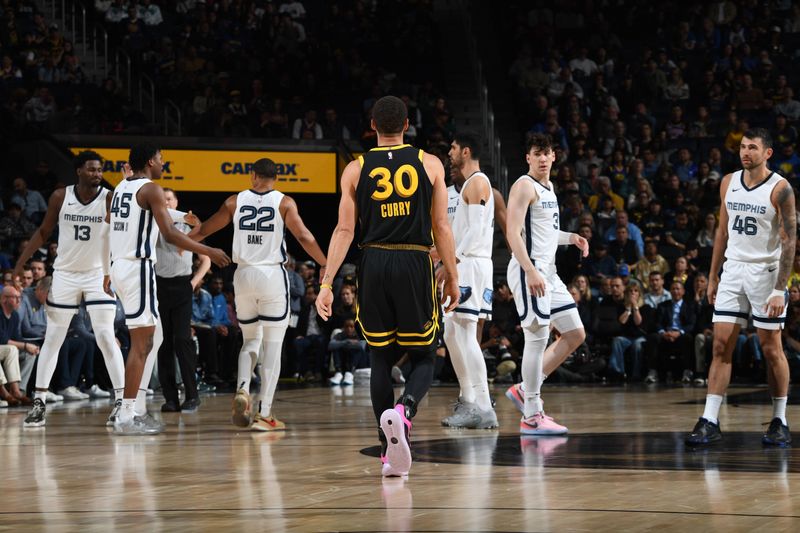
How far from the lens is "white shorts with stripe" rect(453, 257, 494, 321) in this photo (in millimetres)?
8105

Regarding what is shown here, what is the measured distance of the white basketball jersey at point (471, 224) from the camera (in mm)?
8273

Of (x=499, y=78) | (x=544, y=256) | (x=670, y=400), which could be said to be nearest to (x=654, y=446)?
(x=544, y=256)

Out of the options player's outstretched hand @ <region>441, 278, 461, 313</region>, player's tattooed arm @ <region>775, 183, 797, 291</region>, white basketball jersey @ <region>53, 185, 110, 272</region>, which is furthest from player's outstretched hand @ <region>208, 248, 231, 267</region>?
player's tattooed arm @ <region>775, 183, 797, 291</region>

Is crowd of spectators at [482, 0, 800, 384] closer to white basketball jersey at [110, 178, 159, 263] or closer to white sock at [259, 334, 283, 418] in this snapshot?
white sock at [259, 334, 283, 418]

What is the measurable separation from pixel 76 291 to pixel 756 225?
490 centimetres

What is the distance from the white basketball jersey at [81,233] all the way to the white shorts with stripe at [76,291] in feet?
0.16

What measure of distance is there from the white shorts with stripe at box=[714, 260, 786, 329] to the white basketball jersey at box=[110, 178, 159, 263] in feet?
12.8

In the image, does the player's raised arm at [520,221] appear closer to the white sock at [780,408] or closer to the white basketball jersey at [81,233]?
the white sock at [780,408]

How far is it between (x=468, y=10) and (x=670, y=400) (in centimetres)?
1451

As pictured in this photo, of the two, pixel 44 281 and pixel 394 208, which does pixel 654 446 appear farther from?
pixel 44 281

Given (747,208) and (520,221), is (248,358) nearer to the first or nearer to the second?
(520,221)

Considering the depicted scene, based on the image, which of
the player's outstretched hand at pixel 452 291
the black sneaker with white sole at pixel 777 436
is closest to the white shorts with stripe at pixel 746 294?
the black sneaker with white sole at pixel 777 436

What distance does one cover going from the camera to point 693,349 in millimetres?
14406

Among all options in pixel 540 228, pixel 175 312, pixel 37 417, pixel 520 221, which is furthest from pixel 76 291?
pixel 540 228
